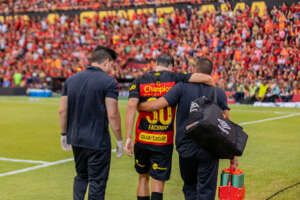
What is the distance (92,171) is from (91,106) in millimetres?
758

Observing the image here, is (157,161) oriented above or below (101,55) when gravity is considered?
below

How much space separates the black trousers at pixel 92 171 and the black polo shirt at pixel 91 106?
0.10m

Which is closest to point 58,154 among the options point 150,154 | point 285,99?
point 150,154

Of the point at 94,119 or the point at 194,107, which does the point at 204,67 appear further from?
the point at 94,119

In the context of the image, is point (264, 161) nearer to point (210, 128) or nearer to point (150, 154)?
point (150, 154)

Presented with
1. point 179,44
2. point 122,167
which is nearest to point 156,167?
point 122,167

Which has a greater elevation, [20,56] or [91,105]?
[91,105]

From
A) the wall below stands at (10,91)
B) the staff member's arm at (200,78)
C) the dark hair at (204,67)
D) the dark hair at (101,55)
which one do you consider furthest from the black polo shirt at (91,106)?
the wall below stands at (10,91)

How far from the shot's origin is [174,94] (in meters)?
5.34

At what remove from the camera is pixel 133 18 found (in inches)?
1501

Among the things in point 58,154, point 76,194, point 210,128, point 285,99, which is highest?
point 210,128

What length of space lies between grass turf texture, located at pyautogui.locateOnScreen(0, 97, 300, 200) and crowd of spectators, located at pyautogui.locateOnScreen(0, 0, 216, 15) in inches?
921

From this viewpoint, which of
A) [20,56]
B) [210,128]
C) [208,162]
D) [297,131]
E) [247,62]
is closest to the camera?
[210,128]

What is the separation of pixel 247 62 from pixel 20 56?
22.5m
